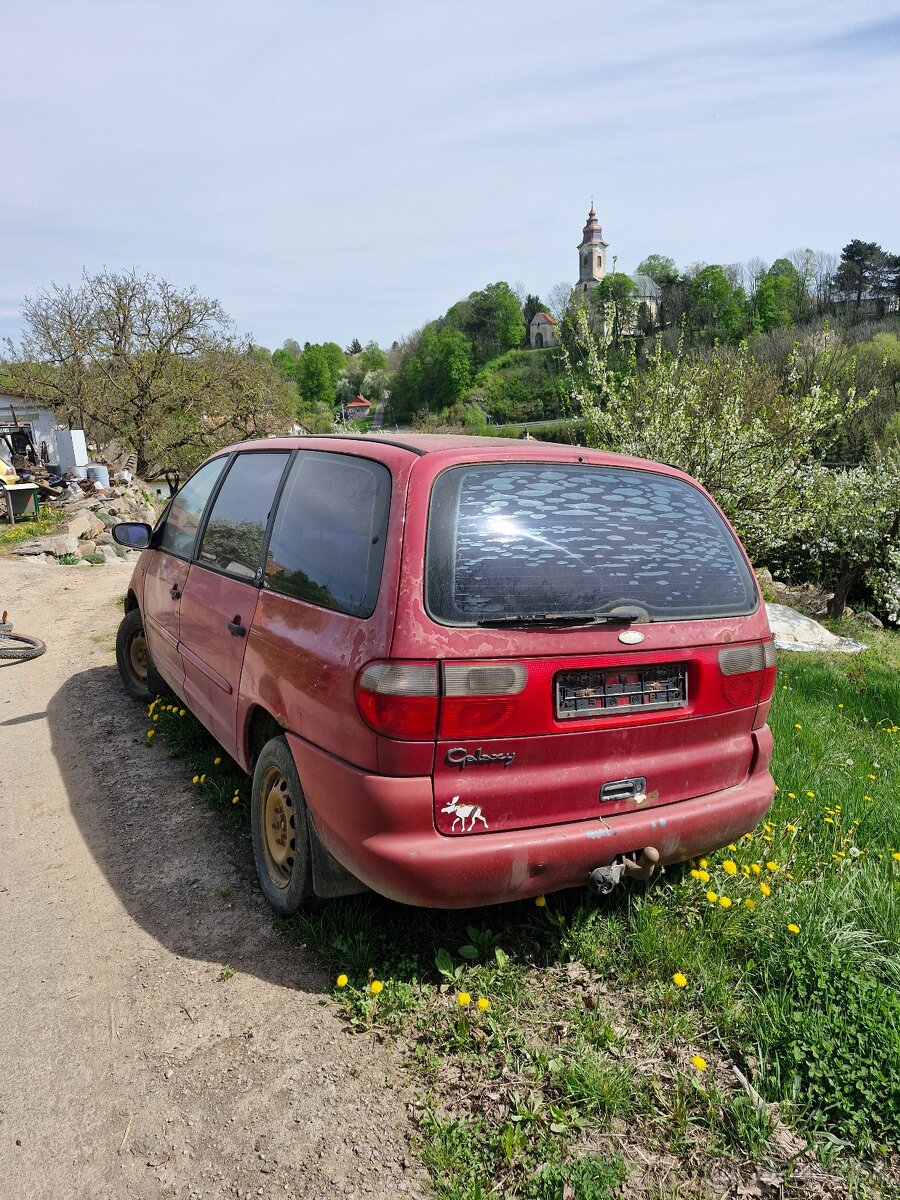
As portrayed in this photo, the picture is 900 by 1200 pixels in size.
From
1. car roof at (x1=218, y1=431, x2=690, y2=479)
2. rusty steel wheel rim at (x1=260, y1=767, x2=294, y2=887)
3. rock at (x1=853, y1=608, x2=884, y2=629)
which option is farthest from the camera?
rock at (x1=853, y1=608, x2=884, y2=629)

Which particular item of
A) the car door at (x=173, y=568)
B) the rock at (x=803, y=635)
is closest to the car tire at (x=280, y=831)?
the car door at (x=173, y=568)

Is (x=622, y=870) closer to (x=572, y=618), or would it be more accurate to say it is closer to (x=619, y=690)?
(x=619, y=690)

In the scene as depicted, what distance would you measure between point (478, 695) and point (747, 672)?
3.93ft

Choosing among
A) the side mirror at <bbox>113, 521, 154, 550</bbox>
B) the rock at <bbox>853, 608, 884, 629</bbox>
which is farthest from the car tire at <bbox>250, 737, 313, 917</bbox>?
the rock at <bbox>853, 608, 884, 629</bbox>

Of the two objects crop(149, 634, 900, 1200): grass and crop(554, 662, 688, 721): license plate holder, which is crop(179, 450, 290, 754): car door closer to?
crop(149, 634, 900, 1200): grass

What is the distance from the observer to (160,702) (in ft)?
18.1

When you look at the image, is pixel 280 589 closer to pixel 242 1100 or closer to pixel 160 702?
pixel 242 1100

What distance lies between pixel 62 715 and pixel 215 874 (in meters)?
2.85

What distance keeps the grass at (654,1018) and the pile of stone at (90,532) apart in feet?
30.9

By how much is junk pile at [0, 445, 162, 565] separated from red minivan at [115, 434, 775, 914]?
8.24 m

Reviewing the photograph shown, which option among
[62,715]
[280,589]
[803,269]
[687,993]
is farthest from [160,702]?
[803,269]

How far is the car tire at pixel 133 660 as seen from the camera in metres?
5.80

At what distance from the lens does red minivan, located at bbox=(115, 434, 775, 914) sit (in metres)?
2.45

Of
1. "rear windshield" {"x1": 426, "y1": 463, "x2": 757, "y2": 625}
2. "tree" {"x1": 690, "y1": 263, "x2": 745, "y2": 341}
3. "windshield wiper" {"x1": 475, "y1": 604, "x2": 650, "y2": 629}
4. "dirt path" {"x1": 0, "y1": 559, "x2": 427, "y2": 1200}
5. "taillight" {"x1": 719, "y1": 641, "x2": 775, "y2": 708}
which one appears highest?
"tree" {"x1": 690, "y1": 263, "x2": 745, "y2": 341}
